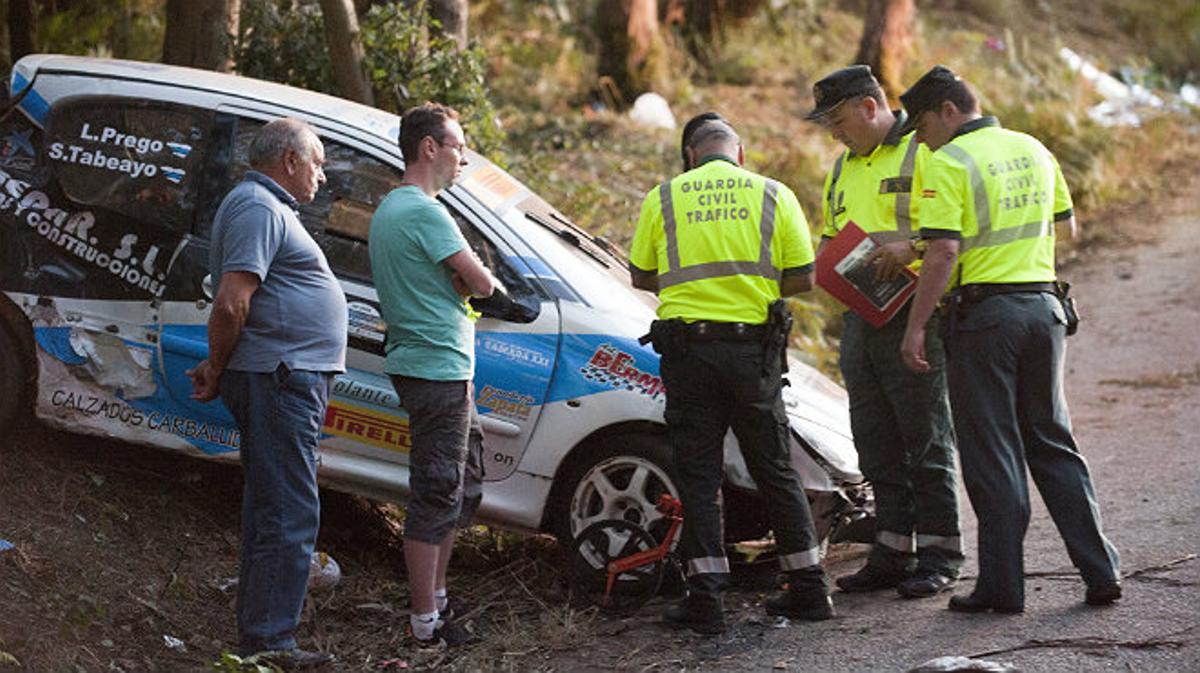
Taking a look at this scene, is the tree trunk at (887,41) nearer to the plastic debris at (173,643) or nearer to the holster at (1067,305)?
the holster at (1067,305)

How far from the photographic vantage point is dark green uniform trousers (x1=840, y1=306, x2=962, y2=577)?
6.75 meters

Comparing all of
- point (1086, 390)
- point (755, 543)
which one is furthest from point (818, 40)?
point (755, 543)

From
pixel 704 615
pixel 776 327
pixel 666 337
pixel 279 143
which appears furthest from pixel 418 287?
pixel 704 615

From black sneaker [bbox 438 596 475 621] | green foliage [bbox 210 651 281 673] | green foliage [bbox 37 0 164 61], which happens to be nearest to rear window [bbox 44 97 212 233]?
black sneaker [bbox 438 596 475 621]

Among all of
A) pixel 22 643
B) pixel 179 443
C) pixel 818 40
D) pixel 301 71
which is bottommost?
pixel 22 643

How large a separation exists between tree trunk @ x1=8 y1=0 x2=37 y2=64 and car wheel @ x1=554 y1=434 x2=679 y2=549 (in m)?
5.31

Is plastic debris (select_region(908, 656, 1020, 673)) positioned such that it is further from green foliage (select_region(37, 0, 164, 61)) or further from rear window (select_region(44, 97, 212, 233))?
green foliage (select_region(37, 0, 164, 61))

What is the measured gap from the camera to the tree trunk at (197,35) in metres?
9.34

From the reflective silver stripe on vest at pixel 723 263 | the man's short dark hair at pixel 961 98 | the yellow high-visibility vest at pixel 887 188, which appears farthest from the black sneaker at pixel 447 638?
the man's short dark hair at pixel 961 98

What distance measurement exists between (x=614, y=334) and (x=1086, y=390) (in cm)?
559

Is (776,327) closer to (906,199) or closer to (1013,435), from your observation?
(906,199)

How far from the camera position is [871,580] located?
6867 mm

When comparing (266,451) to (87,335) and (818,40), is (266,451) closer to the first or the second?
(87,335)

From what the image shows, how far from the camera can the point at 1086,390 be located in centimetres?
1126
